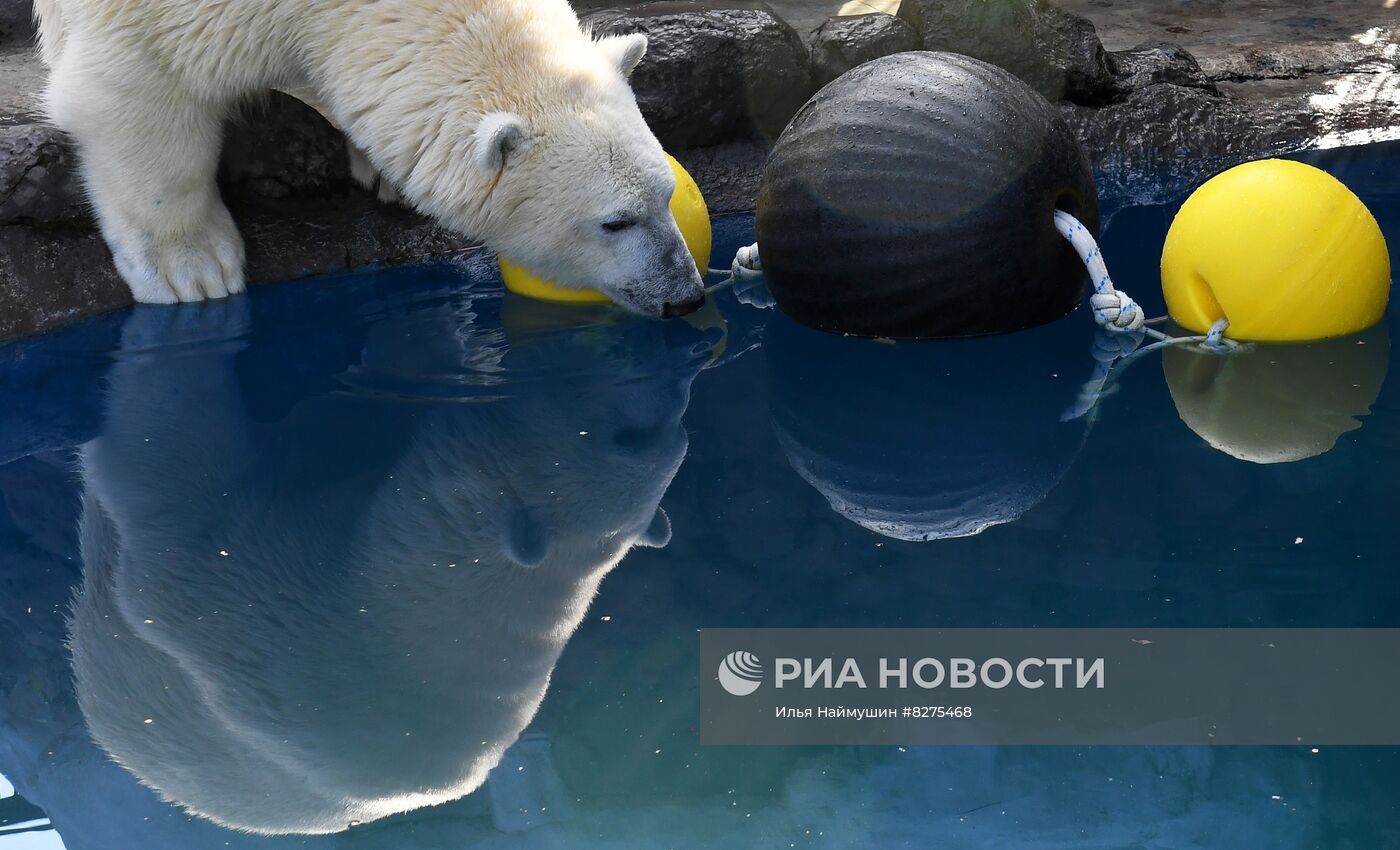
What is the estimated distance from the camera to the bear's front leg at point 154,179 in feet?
14.0

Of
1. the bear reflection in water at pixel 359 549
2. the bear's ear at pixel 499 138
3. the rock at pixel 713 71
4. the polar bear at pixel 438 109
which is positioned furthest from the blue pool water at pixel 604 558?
the rock at pixel 713 71

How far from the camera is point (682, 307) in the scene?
13.5 feet

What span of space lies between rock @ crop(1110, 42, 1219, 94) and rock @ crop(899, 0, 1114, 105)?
232 millimetres

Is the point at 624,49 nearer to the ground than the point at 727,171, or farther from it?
farther from it

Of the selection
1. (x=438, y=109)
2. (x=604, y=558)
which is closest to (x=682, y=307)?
(x=438, y=109)

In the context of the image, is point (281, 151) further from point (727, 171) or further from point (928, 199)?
point (928, 199)

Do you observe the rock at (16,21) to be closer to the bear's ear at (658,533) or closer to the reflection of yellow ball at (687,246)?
the reflection of yellow ball at (687,246)

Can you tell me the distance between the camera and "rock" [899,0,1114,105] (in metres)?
5.91

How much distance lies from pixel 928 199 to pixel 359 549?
174 centimetres

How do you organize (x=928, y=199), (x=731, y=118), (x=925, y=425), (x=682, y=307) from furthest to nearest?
(x=731, y=118) → (x=682, y=307) → (x=928, y=199) → (x=925, y=425)

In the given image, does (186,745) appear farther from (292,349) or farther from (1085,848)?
(292,349)

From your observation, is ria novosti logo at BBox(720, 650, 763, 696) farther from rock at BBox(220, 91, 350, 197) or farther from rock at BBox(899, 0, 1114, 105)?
rock at BBox(899, 0, 1114, 105)

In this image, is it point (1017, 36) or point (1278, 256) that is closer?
point (1278, 256)

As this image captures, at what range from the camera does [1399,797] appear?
2.17 metres
